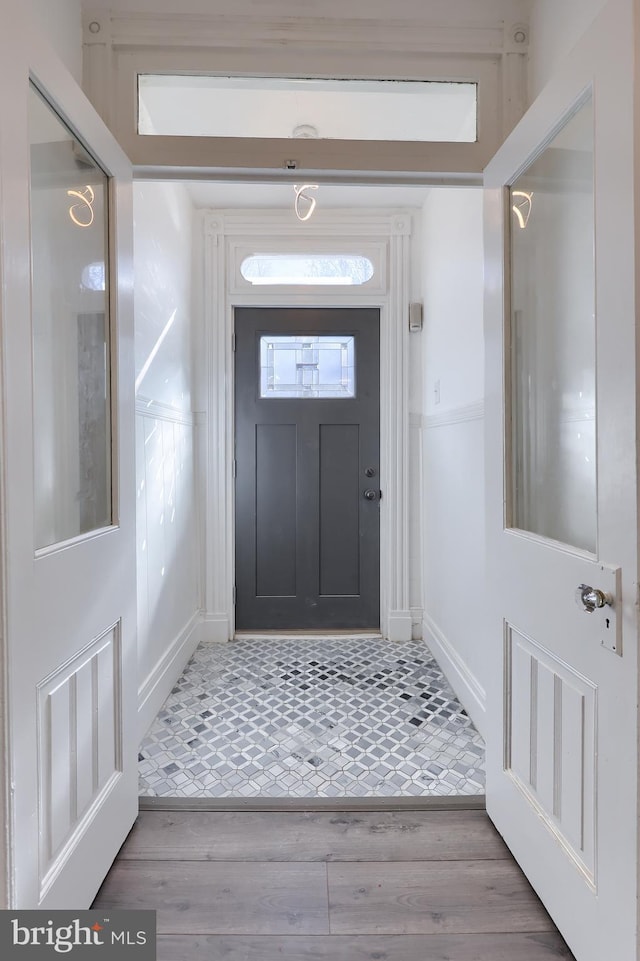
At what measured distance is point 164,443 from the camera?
2.19m

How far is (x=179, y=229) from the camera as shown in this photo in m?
2.42

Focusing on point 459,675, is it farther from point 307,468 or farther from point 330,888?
point 307,468

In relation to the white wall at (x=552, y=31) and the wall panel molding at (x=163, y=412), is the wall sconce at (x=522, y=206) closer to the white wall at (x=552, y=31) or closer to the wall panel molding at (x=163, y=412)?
the white wall at (x=552, y=31)

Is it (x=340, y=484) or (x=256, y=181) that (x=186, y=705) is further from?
(x=256, y=181)

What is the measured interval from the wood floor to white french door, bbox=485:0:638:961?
0.34 feet

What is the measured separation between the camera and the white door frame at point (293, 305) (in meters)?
2.73

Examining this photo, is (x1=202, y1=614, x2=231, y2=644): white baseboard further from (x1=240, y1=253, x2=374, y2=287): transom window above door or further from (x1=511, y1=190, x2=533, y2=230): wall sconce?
(x1=511, y1=190, x2=533, y2=230): wall sconce

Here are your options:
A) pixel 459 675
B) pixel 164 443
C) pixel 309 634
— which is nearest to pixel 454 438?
pixel 459 675

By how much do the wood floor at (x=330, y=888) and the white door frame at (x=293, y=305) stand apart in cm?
145

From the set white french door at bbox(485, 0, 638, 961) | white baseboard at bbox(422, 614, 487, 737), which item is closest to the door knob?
white french door at bbox(485, 0, 638, 961)

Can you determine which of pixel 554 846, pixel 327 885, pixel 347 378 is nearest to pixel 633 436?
pixel 554 846

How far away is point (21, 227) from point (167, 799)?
5.06 feet

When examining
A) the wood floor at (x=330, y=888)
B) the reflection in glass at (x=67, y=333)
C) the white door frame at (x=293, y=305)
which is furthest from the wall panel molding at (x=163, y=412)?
the wood floor at (x=330, y=888)

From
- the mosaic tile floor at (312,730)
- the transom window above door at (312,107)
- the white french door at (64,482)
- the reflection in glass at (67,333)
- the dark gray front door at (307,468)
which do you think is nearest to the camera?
the white french door at (64,482)
